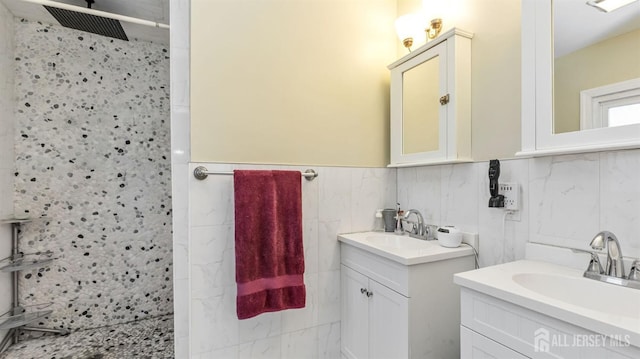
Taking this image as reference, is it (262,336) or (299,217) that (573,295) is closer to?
(299,217)

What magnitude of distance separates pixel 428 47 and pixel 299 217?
47.9 inches

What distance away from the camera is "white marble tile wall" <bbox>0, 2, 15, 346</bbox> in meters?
1.94

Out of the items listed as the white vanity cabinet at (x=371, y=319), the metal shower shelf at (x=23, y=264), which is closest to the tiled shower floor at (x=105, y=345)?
the metal shower shelf at (x=23, y=264)

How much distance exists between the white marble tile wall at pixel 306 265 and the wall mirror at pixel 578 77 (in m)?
0.96

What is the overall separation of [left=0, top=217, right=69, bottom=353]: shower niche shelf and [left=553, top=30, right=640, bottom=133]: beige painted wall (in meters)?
3.16

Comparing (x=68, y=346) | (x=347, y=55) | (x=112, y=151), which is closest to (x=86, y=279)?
(x=68, y=346)

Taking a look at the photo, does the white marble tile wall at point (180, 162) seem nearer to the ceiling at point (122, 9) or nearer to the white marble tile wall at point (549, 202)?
the ceiling at point (122, 9)

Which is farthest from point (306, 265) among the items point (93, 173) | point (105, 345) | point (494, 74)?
point (93, 173)

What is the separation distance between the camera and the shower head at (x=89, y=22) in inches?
77.8

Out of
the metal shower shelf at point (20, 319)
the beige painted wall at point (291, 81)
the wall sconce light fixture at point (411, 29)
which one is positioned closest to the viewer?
the beige painted wall at point (291, 81)

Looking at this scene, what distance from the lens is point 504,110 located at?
1331 millimetres

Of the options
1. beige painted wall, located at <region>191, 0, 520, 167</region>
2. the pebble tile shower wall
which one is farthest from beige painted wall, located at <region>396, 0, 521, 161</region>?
the pebble tile shower wall

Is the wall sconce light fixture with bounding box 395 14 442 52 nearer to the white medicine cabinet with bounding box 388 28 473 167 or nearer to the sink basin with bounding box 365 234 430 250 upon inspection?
the white medicine cabinet with bounding box 388 28 473 167

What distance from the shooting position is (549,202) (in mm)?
1152
